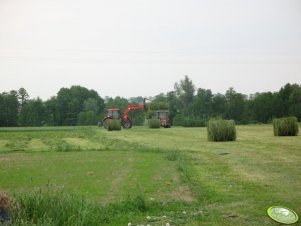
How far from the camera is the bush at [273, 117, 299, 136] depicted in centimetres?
2664

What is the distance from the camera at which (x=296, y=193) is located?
8.67 m

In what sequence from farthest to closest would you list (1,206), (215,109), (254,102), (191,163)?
1. (215,109)
2. (254,102)
3. (191,163)
4. (1,206)

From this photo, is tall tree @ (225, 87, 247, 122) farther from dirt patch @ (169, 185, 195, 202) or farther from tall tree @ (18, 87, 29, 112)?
dirt patch @ (169, 185, 195, 202)

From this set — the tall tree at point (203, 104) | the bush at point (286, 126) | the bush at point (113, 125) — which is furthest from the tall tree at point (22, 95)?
the bush at point (286, 126)

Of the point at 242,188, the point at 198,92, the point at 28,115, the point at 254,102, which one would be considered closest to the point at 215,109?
the point at 198,92

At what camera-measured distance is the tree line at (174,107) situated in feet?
247

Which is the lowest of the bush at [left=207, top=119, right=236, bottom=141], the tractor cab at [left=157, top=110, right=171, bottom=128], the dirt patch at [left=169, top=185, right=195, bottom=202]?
the dirt patch at [left=169, top=185, right=195, bottom=202]

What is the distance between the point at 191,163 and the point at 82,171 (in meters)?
4.00

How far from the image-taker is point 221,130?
24.1 m

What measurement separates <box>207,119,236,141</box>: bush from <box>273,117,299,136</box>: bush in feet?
15.0

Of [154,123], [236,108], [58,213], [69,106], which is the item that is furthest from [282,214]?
[69,106]

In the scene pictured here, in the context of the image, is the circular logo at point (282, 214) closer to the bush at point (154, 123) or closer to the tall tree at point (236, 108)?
the bush at point (154, 123)

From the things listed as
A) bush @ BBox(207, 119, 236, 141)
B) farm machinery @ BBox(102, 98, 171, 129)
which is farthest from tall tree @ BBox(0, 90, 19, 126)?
bush @ BBox(207, 119, 236, 141)

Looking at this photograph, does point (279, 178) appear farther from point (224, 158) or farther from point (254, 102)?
point (254, 102)
